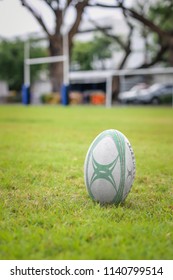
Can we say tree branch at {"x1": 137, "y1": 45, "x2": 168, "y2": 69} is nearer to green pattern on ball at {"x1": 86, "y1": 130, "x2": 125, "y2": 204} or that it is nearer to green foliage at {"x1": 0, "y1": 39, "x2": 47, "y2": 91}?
green foliage at {"x1": 0, "y1": 39, "x2": 47, "y2": 91}

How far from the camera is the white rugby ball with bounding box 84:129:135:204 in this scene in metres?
2.97

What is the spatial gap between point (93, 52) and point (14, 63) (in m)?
6.48

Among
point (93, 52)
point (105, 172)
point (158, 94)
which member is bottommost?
point (105, 172)

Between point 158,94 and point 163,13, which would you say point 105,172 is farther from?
point 163,13

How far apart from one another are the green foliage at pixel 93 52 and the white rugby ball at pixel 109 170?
3099 centimetres

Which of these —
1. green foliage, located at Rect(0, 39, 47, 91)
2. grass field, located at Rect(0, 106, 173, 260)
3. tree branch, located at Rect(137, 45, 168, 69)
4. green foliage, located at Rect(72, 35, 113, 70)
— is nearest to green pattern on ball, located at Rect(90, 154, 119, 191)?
grass field, located at Rect(0, 106, 173, 260)

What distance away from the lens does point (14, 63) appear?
3603cm

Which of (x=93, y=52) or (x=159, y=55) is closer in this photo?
(x=159, y=55)

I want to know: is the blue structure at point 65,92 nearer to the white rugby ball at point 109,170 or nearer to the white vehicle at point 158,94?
the white vehicle at point 158,94

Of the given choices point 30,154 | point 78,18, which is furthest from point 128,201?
point 78,18

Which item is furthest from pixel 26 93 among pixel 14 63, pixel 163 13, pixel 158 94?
pixel 14 63

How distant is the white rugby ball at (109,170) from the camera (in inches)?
117

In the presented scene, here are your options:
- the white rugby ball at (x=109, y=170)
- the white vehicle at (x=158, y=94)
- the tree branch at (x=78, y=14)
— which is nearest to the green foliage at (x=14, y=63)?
the white vehicle at (x=158, y=94)

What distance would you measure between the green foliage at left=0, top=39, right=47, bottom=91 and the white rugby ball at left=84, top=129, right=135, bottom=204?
33.6 meters
